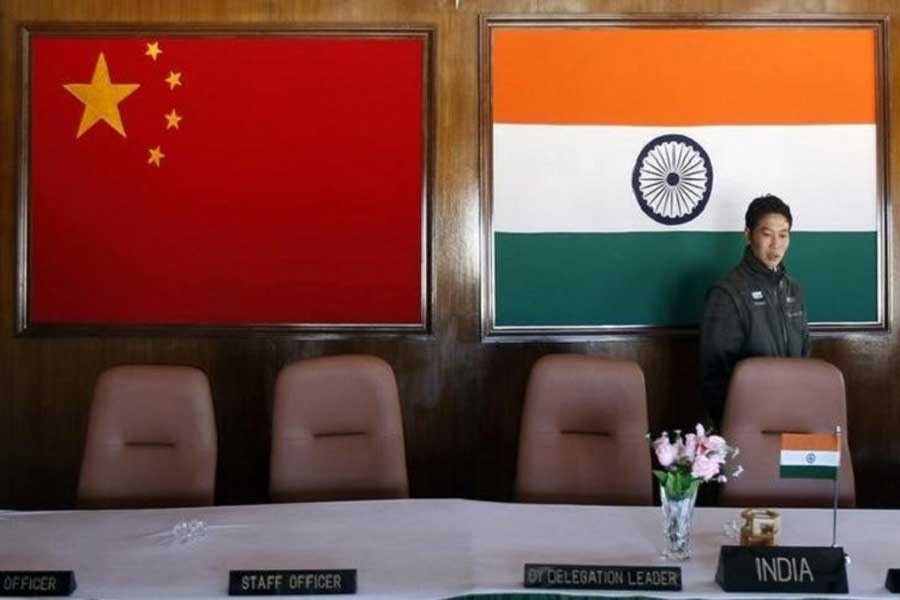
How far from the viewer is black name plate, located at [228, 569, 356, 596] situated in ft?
6.14

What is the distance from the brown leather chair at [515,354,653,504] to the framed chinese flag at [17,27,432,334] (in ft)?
3.34

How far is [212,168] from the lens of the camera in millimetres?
3855

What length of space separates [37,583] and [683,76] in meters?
3.08

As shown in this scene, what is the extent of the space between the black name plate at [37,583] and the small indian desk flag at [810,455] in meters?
1.54

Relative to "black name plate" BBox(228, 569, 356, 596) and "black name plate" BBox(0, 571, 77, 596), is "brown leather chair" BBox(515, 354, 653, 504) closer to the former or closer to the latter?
"black name plate" BBox(228, 569, 356, 596)

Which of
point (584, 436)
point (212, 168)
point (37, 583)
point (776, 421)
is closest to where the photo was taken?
point (37, 583)

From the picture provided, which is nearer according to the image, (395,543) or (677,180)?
(395,543)

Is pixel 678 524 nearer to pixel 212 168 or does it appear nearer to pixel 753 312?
pixel 753 312

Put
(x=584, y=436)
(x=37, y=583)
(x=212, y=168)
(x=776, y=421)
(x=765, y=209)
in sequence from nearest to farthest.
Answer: (x=37, y=583) → (x=776, y=421) → (x=584, y=436) → (x=765, y=209) → (x=212, y=168)

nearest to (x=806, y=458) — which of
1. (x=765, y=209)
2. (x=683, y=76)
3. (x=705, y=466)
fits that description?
(x=705, y=466)

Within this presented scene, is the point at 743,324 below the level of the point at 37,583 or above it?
above

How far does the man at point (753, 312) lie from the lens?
343 centimetres

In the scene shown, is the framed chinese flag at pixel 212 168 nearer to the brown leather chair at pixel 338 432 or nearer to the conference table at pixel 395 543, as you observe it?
the brown leather chair at pixel 338 432

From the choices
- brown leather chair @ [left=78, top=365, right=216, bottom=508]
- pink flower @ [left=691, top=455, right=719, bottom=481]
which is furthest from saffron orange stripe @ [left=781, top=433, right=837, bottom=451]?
brown leather chair @ [left=78, top=365, right=216, bottom=508]
